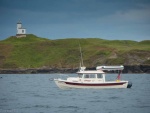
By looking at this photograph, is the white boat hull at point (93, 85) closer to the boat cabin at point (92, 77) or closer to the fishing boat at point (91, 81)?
the fishing boat at point (91, 81)

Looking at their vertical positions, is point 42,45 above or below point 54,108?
above

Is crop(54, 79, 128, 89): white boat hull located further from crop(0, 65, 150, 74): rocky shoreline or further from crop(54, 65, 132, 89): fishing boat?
crop(0, 65, 150, 74): rocky shoreline

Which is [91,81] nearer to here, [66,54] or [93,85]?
[93,85]

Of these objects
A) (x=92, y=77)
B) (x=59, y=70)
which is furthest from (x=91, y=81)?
(x=59, y=70)

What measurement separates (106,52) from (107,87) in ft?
347

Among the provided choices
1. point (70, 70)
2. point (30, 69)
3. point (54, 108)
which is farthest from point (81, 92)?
point (30, 69)

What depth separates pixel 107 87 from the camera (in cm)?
6375

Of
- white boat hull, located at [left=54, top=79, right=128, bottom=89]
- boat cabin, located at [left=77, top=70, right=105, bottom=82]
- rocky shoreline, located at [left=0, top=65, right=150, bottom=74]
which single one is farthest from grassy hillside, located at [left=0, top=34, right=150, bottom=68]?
boat cabin, located at [left=77, top=70, right=105, bottom=82]

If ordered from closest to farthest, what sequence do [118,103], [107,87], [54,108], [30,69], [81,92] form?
[54,108]
[118,103]
[81,92]
[107,87]
[30,69]

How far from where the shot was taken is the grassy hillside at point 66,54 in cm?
15875

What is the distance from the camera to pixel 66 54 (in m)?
181

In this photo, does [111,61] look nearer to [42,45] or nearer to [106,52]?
[106,52]

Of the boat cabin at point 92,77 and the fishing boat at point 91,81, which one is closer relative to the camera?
the fishing boat at point 91,81

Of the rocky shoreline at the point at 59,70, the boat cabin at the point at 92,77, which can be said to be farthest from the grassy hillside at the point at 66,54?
the boat cabin at the point at 92,77
